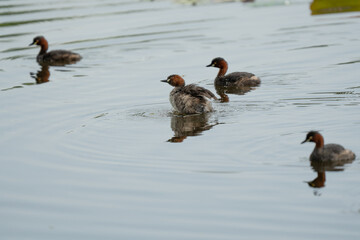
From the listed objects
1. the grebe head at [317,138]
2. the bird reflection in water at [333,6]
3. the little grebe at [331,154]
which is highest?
the bird reflection in water at [333,6]

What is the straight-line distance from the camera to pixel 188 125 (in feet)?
41.0

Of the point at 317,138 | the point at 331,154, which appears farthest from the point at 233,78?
the point at 331,154

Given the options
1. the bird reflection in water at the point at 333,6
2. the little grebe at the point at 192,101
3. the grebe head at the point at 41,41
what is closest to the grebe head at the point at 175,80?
the little grebe at the point at 192,101

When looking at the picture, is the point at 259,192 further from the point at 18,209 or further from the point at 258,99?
the point at 258,99

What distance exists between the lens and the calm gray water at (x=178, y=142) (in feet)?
25.8

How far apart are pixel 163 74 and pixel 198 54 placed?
10.3ft

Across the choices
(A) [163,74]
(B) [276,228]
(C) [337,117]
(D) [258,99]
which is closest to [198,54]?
(A) [163,74]

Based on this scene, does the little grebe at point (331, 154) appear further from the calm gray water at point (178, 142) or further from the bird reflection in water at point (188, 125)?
the bird reflection in water at point (188, 125)

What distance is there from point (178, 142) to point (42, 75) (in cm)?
833

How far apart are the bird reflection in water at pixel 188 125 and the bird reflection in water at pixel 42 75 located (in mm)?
5541

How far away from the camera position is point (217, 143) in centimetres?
1074

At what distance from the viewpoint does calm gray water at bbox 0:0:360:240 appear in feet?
25.8

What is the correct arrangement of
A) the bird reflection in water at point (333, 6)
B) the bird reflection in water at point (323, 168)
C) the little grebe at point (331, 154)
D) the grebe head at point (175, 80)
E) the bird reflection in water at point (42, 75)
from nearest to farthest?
the bird reflection in water at point (323, 168), the little grebe at point (331, 154), the grebe head at point (175, 80), the bird reflection in water at point (42, 75), the bird reflection in water at point (333, 6)

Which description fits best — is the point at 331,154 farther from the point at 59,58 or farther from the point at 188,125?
the point at 59,58
